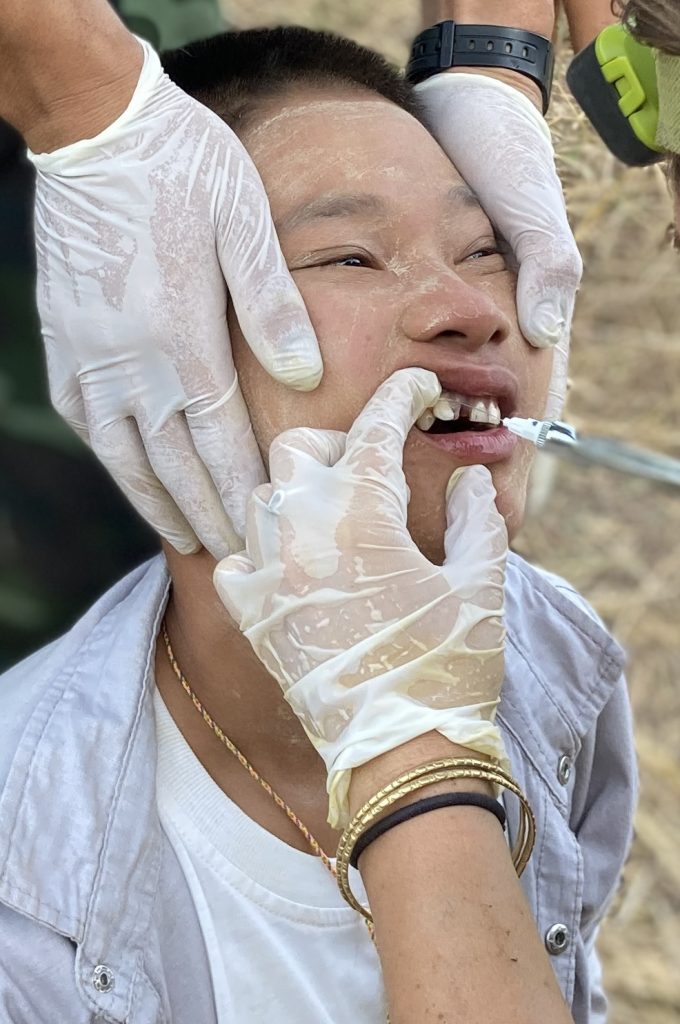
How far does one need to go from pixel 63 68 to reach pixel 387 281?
520 mm

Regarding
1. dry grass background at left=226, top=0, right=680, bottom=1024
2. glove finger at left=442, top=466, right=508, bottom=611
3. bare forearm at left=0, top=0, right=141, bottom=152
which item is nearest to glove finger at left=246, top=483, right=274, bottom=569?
glove finger at left=442, top=466, right=508, bottom=611

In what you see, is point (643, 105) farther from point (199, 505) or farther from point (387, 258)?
point (199, 505)

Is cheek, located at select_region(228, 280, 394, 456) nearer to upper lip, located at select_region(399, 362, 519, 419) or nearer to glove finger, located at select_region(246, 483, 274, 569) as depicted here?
upper lip, located at select_region(399, 362, 519, 419)

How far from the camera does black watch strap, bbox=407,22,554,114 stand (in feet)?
6.61

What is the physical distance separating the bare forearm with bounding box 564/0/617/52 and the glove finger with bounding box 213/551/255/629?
4.46ft

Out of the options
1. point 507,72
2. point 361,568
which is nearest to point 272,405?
point 361,568

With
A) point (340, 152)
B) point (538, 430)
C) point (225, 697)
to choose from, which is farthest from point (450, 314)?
point (225, 697)

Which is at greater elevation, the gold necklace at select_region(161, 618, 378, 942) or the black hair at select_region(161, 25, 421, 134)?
the black hair at select_region(161, 25, 421, 134)

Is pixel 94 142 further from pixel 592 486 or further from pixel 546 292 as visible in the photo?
pixel 592 486

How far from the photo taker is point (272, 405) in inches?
66.3

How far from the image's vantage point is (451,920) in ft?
4.18

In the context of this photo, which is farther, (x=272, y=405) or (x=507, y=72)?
(x=507, y=72)

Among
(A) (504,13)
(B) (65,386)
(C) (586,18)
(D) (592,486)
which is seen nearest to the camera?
(B) (65,386)

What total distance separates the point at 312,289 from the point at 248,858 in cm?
81
